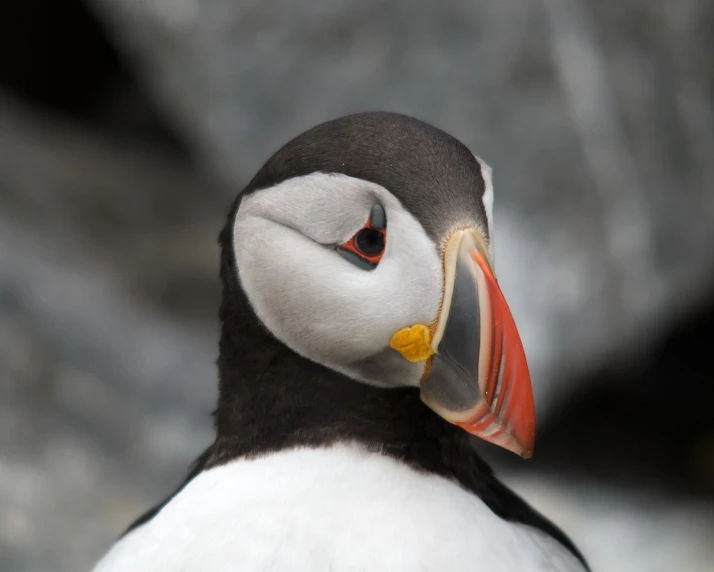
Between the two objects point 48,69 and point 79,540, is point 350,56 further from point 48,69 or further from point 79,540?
point 48,69

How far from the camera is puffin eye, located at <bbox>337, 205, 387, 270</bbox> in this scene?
147 centimetres

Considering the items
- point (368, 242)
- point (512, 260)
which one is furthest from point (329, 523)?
point (512, 260)

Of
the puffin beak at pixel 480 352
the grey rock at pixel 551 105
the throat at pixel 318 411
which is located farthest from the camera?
the grey rock at pixel 551 105

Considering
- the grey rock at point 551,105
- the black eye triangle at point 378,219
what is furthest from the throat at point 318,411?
the grey rock at point 551,105

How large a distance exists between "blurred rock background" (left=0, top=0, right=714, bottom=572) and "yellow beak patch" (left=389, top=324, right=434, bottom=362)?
2278 millimetres

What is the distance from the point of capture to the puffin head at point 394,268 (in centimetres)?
144

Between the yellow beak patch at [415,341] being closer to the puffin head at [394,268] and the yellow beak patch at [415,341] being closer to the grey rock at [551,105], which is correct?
the puffin head at [394,268]

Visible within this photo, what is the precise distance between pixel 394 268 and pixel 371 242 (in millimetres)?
55

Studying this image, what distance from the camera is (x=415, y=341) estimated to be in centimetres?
147

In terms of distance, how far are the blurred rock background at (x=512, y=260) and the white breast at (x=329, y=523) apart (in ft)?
6.61

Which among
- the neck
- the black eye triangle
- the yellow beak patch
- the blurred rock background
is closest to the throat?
the neck

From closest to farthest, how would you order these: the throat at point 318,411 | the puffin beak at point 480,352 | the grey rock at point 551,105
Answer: the puffin beak at point 480,352
the throat at point 318,411
the grey rock at point 551,105

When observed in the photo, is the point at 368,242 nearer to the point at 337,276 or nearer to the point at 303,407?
the point at 337,276

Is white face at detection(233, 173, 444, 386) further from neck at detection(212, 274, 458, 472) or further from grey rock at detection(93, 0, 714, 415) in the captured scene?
grey rock at detection(93, 0, 714, 415)
